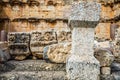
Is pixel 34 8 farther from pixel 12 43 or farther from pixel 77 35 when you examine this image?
pixel 77 35

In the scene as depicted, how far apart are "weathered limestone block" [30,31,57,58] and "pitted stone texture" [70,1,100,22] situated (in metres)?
1.23

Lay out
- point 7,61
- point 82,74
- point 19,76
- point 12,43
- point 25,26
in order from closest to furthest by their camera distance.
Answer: point 82,74 → point 19,76 → point 7,61 → point 12,43 → point 25,26

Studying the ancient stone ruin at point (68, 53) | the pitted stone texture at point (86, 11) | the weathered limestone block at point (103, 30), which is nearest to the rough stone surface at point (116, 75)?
the ancient stone ruin at point (68, 53)

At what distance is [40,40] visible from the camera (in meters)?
4.46

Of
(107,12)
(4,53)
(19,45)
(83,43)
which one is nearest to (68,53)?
(83,43)

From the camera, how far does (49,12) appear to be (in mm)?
15008

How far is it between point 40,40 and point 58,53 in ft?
2.61

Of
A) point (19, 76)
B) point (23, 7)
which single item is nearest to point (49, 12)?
point (23, 7)

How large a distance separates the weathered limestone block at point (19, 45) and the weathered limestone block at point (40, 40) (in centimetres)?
10

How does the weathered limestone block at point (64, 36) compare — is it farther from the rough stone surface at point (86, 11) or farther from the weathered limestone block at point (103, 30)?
the weathered limestone block at point (103, 30)

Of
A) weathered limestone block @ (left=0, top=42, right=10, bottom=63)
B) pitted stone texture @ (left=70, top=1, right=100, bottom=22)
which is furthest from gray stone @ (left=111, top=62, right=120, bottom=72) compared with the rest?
weathered limestone block @ (left=0, top=42, right=10, bottom=63)

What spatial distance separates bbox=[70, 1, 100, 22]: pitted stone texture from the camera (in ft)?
10.9

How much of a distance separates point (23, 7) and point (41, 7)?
45.6 inches

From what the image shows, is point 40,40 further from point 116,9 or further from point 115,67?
point 116,9
